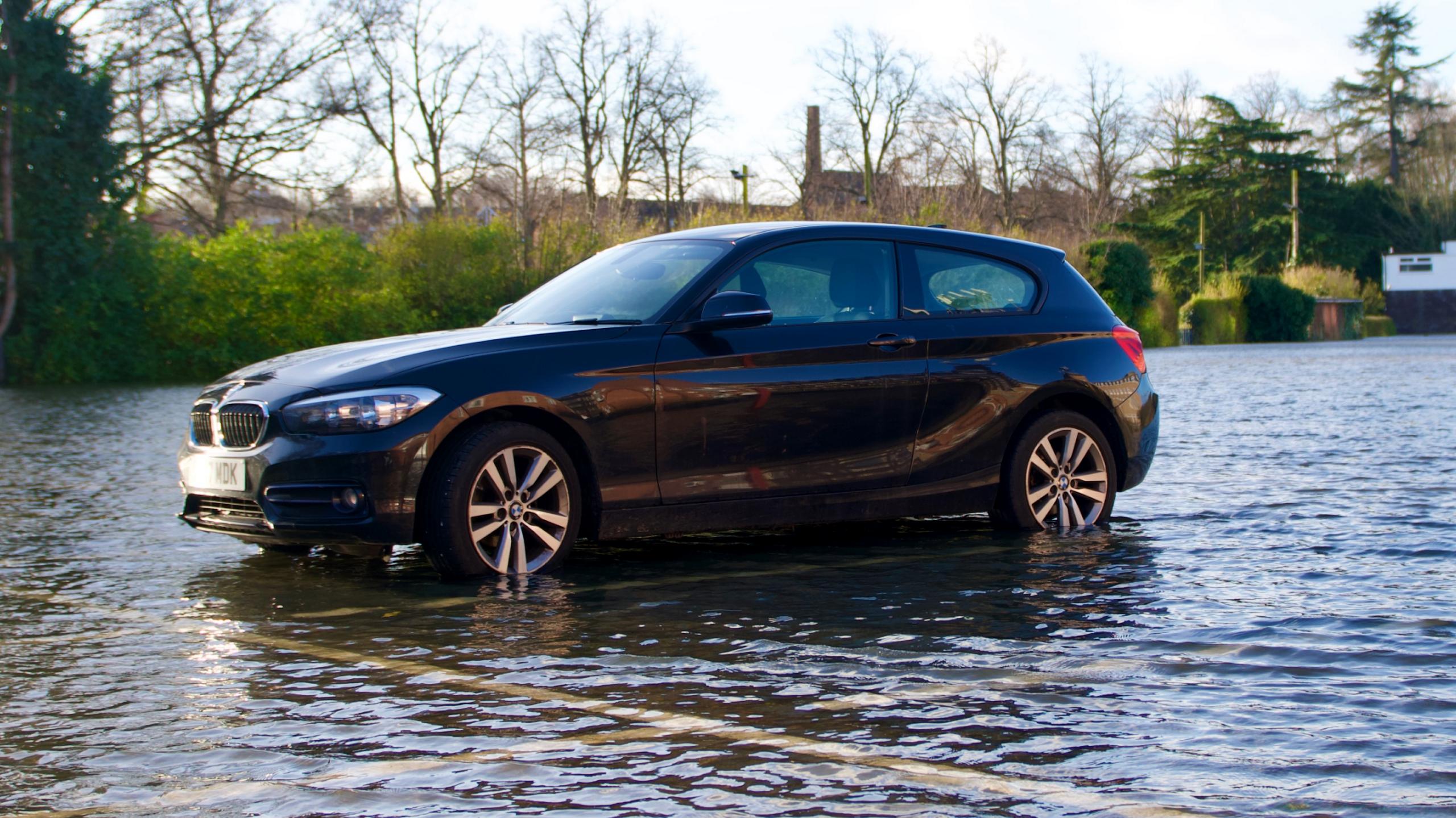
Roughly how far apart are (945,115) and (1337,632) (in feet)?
234

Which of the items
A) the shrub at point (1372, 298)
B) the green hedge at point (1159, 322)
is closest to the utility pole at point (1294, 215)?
the shrub at point (1372, 298)

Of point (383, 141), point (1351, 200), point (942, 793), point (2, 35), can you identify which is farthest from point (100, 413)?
point (1351, 200)

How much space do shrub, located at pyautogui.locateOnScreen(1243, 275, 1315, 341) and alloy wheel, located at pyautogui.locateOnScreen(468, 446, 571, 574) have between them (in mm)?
67659

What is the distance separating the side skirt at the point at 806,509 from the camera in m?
7.18

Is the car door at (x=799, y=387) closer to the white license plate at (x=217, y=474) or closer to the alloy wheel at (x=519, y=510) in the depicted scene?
the alloy wheel at (x=519, y=510)

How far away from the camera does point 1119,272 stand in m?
59.8

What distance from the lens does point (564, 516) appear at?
23.2 feet

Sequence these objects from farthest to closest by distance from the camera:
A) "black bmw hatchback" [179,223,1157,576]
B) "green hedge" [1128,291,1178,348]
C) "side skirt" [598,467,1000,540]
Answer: "green hedge" [1128,291,1178,348] → "side skirt" [598,467,1000,540] → "black bmw hatchback" [179,223,1157,576]

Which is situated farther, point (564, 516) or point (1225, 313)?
point (1225, 313)

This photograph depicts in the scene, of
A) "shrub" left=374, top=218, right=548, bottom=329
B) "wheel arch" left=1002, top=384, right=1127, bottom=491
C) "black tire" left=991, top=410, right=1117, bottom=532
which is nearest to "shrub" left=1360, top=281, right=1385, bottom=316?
"shrub" left=374, top=218, right=548, bottom=329

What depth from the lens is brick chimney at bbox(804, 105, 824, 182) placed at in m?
68.9

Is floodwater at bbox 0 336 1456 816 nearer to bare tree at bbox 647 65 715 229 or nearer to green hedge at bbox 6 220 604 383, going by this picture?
green hedge at bbox 6 220 604 383

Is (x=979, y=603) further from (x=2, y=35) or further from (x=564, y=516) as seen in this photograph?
(x=2, y=35)

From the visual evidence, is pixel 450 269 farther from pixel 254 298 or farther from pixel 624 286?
pixel 624 286
